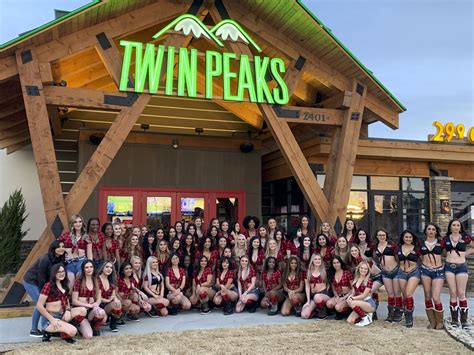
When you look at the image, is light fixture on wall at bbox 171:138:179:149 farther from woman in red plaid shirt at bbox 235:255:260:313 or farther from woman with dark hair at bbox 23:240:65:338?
woman with dark hair at bbox 23:240:65:338

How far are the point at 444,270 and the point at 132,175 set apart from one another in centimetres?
762

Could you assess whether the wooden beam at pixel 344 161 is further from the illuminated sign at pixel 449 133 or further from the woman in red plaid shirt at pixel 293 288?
the illuminated sign at pixel 449 133

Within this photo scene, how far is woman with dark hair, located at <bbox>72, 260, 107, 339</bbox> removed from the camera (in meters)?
5.49

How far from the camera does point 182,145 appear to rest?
468 inches

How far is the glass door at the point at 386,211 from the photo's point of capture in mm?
11398

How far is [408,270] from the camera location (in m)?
6.28

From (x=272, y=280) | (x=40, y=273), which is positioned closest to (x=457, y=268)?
(x=272, y=280)

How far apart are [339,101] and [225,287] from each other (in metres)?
4.47

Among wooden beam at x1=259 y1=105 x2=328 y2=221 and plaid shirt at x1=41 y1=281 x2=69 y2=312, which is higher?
wooden beam at x1=259 y1=105 x2=328 y2=221

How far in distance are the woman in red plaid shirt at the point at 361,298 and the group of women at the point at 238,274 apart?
1cm

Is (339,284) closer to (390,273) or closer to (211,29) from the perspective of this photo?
(390,273)

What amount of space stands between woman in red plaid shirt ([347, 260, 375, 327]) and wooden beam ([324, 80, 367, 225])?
2207 millimetres

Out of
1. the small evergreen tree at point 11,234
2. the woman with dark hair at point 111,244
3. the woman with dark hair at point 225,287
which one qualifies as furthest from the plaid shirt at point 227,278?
the small evergreen tree at point 11,234

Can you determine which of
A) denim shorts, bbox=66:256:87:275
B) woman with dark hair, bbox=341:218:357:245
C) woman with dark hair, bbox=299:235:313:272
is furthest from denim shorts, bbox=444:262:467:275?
denim shorts, bbox=66:256:87:275
